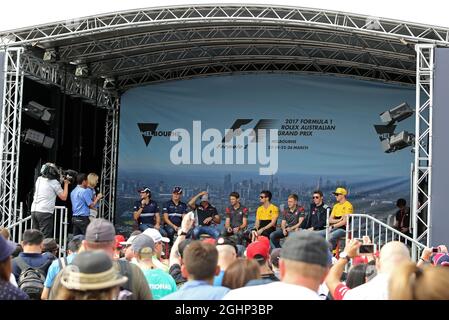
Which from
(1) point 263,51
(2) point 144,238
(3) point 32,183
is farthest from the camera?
(1) point 263,51

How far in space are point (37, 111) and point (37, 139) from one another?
60 centimetres

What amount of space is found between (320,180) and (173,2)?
6235 mm

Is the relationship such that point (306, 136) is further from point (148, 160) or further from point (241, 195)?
point (148, 160)

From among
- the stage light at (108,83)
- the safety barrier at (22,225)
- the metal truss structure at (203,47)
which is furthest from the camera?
the stage light at (108,83)

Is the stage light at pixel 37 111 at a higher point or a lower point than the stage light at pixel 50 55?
lower

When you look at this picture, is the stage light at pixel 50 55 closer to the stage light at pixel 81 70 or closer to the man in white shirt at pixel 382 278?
the stage light at pixel 81 70

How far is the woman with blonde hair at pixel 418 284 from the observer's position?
3217 mm

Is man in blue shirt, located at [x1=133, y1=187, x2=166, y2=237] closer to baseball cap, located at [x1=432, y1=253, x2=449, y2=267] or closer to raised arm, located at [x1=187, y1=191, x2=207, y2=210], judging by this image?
raised arm, located at [x1=187, y1=191, x2=207, y2=210]

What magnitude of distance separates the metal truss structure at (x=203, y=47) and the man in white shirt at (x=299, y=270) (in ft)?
30.4

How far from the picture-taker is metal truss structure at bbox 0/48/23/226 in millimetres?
13562

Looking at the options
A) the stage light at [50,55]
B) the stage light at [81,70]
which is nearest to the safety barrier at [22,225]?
the stage light at [50,55]

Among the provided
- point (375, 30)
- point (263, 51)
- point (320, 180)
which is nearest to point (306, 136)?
point (320, 180)

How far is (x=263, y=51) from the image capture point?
1731 centimetres

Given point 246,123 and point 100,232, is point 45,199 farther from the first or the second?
point 100,232
